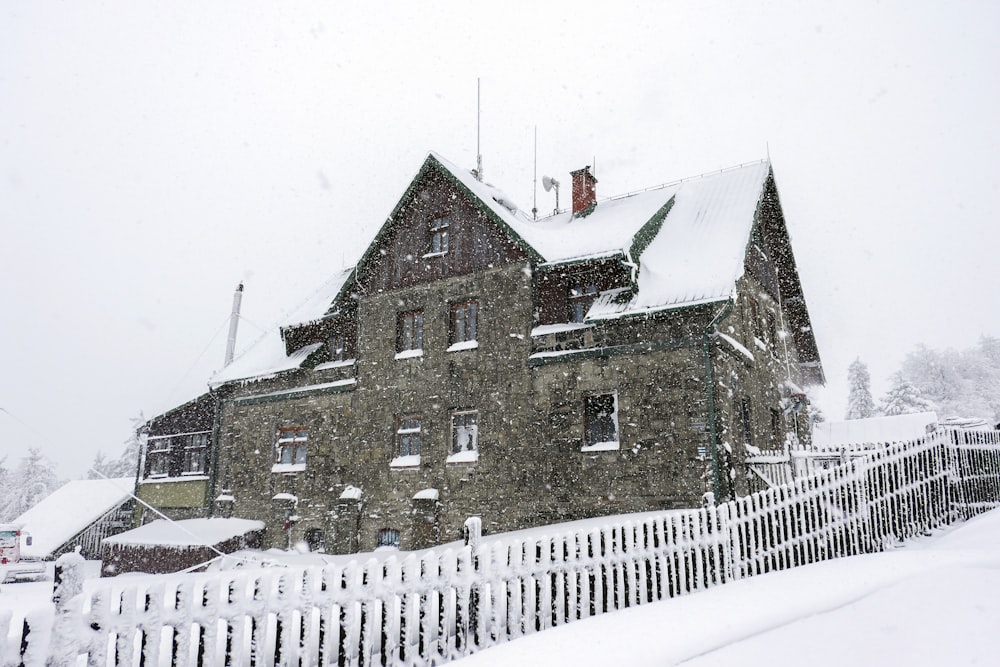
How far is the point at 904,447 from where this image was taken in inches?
427

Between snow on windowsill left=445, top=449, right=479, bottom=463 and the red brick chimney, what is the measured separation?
881 centimetres

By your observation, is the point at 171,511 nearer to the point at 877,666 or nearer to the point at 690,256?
the point at 690,256

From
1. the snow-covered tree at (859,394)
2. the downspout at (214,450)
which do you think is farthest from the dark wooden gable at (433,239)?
the snow-covered tree at (859,394)

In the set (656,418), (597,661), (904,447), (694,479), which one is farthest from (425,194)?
(597,661)

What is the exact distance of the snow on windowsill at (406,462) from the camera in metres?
17.3

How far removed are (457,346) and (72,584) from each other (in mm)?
13195

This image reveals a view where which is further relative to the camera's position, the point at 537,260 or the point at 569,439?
the point at 537,260

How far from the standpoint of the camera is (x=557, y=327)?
16047 mm

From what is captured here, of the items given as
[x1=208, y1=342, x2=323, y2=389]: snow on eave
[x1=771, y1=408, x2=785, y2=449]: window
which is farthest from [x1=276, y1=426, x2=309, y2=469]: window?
[x1=771, y1=408, x2=785, y2=449]: window

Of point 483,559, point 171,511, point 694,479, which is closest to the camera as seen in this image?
point 483,559

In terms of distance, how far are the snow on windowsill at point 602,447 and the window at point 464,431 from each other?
3191 mm

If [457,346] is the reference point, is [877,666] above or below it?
below

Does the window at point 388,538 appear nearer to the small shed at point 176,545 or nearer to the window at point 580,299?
the small shed at point 176,545

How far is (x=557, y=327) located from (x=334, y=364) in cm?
798
